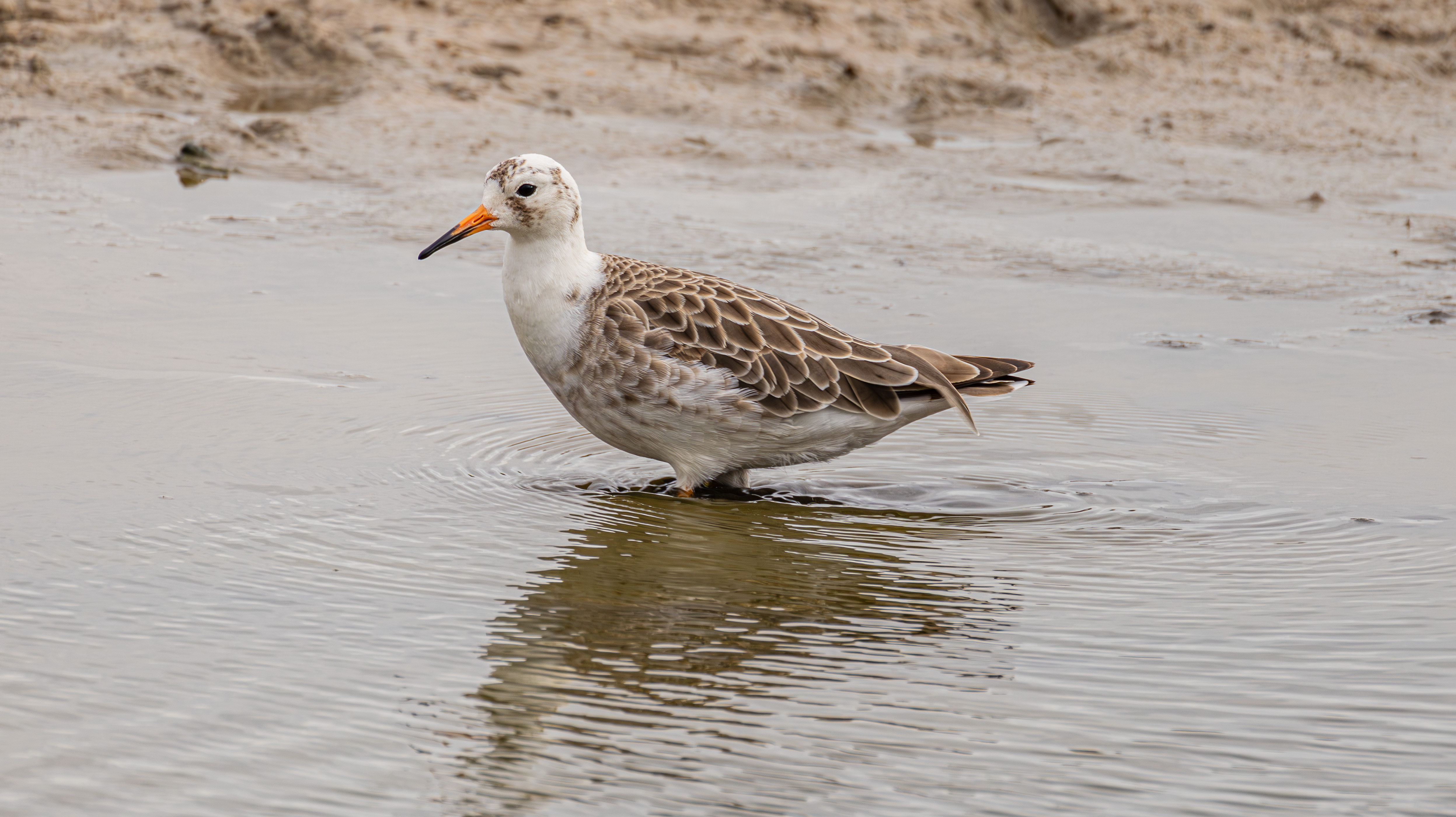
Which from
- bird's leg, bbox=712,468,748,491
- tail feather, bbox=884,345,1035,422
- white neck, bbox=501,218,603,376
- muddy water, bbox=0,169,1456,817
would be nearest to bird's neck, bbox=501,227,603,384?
white neck, bbox=501,218,603,376

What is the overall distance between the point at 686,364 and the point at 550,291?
0.72 meters

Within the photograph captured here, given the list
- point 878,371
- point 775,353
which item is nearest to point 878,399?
point 878,371

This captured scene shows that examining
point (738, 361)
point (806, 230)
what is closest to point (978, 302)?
point (806, 230)

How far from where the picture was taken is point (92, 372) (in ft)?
26.5

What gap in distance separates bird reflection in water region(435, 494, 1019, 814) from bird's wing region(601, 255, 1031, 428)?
58 cm

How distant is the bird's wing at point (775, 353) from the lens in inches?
283

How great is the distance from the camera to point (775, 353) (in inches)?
287

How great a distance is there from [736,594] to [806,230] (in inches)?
229

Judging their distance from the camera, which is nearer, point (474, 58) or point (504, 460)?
A: point (504, 460)

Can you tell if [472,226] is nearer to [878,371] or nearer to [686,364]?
[686,364]

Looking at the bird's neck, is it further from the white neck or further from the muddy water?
the muddy water

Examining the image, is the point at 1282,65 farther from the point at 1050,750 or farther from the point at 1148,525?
the point at 1050,750

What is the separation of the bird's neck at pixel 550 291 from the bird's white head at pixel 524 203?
0.22ft

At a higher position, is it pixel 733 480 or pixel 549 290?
pixel 549 290
